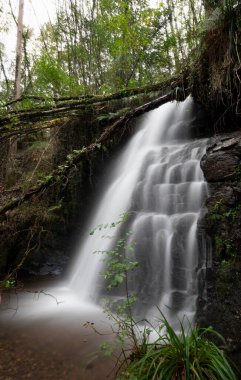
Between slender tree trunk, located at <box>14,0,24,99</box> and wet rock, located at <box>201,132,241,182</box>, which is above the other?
slender tree trunk, located at <box>14,0,24,99</box>

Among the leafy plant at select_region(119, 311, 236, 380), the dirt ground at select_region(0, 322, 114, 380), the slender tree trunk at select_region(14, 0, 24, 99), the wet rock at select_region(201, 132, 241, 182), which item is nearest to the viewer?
the leafy plant at select_region(119, 311, 236, 380)

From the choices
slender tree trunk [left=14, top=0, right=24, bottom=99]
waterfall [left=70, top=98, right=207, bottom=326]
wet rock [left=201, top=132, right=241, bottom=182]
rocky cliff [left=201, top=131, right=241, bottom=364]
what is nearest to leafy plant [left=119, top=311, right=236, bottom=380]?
rocky cliff [left=201, top=131, right=241, bottom=364]

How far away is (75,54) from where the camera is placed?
39.3 ft

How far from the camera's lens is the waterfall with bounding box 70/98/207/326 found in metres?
3.99

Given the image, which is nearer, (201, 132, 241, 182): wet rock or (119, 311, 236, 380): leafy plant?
(119, 311, 236, 380): leafy plant

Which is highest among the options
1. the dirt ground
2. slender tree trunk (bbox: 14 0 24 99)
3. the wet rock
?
slender tree trunk (bbox: 14 0 24 99)

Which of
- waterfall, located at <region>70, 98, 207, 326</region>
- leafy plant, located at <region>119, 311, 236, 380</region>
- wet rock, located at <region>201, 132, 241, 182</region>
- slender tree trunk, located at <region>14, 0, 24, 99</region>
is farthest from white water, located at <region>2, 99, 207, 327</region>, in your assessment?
slender tree trunk, located at <region>14, 0, 24, 99</region>

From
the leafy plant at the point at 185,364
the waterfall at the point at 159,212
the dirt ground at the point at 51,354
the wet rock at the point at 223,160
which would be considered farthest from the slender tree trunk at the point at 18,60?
the leafy plant at the point at 185,364

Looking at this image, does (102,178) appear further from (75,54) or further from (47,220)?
(75,54)

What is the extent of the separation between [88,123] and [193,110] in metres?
2.55

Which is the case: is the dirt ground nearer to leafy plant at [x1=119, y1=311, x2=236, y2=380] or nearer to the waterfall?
leafy plant at [x1=119, y1=311, x2=236, y2=380]

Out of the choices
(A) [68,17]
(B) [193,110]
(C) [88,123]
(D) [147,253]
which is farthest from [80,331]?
(A) [68,17]

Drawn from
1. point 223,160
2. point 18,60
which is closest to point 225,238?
point 223,160

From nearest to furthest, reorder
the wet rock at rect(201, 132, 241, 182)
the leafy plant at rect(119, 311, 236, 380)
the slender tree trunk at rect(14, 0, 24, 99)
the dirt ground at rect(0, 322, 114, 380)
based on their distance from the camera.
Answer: the leafy plant at rect(119, 311, 236, 380)
the dirt ground at rect(0, 322, 114, 380)
the wet rock at rect(201, 132, 241, 182)
the slender tree trunk at rect(14, 0, 24, 99)
